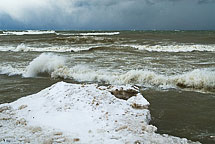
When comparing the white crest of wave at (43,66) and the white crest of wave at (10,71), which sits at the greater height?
the white crest of wave at (43,66)

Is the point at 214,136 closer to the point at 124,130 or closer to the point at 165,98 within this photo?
the point at 124,130

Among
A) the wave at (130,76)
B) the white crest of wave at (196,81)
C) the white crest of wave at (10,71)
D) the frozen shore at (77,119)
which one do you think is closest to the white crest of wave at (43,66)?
the wave at (130,76)

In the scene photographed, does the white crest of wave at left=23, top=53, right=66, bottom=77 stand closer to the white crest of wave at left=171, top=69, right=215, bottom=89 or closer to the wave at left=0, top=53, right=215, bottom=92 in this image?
the wave at left=0, top=53, right=215, bottom=92

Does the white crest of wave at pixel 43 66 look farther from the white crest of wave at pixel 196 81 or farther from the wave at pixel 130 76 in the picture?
the white crest of wave at pixel 196 81

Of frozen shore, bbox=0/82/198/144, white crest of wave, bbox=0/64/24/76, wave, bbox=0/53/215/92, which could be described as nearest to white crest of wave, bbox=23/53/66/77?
wave, bbox=0/53/215/92

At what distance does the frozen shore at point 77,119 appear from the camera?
3.40 metres

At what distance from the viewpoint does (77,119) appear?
157 inches

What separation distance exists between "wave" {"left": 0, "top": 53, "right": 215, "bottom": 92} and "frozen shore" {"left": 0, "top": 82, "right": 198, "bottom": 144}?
4005 millimetres

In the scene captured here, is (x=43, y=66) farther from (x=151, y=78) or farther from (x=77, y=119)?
(x=77, y=119)

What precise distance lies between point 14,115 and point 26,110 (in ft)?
0.78

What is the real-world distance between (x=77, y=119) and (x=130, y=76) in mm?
5674

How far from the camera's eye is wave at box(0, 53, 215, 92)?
Answer: 8.41 m

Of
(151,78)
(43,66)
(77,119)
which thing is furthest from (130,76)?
(77,119)

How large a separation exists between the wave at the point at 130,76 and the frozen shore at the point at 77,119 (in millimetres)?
4005
